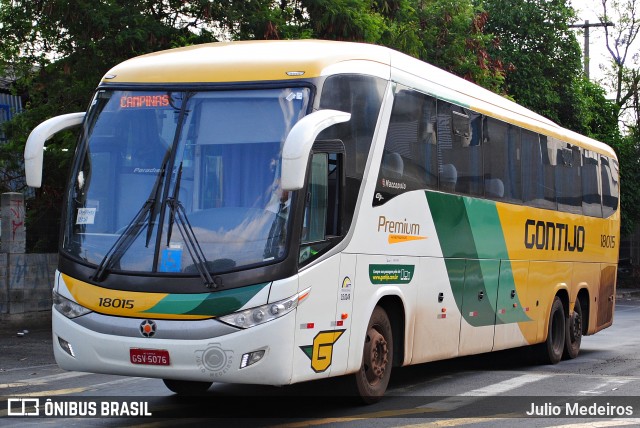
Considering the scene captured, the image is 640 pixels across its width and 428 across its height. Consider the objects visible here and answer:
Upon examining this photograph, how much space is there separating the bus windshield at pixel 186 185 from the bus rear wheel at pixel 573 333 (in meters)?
9.21

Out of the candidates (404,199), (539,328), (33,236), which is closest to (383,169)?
(404,199)

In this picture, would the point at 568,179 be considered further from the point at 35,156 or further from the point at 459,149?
the point at 35,156

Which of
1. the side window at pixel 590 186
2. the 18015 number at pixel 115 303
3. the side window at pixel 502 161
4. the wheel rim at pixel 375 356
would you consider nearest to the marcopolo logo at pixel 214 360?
the 18015 number at pixel 115 303

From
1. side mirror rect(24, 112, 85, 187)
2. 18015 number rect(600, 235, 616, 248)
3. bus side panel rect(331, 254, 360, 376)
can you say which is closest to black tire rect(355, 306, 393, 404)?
bus side panel rect(331, 254, 360, 376)

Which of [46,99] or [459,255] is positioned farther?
[46,99]

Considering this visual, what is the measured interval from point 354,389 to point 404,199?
206 centimetres

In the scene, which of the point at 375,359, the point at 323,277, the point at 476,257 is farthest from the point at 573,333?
the point at 323,277

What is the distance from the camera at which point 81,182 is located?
9.88m

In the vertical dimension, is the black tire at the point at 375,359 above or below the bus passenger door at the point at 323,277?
below

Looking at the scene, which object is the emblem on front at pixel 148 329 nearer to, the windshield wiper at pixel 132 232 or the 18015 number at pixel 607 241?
the windshield wiper at pixel 132 232

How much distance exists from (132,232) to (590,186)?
11.2 metres

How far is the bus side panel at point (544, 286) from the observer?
51.9 ft

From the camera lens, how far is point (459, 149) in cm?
1310

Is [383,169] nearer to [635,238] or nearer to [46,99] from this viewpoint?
[46,99]
